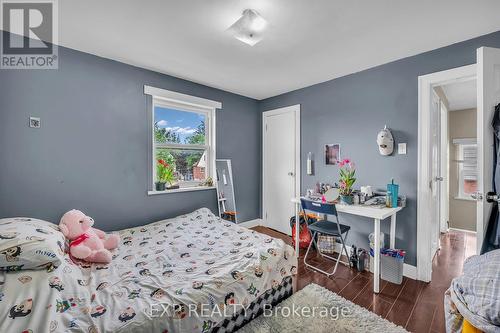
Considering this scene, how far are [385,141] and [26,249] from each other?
3118 millimetres

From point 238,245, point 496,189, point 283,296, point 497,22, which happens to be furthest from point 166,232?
point 497,22

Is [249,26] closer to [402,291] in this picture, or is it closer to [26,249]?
[26,249]

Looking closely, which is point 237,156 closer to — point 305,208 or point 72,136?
point 305,208

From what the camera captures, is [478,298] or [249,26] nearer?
[478,298]

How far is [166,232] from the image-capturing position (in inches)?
94.0

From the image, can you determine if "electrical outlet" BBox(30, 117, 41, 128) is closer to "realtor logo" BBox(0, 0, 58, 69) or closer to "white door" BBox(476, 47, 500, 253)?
"realtor logo" BBox(0, 0, 58, 69)

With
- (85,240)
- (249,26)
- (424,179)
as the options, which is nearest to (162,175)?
(85,240)

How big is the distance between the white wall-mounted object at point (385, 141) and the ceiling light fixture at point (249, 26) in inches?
68.0

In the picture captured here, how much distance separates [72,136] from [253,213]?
2.86m

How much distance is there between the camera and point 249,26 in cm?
173

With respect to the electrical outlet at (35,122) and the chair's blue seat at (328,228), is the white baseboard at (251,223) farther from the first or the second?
the electrical outlet at (35,122)

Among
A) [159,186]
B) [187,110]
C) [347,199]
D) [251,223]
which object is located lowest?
[251,223]

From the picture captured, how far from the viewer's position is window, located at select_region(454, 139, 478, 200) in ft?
12.8

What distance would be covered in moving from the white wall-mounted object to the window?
105 inches
